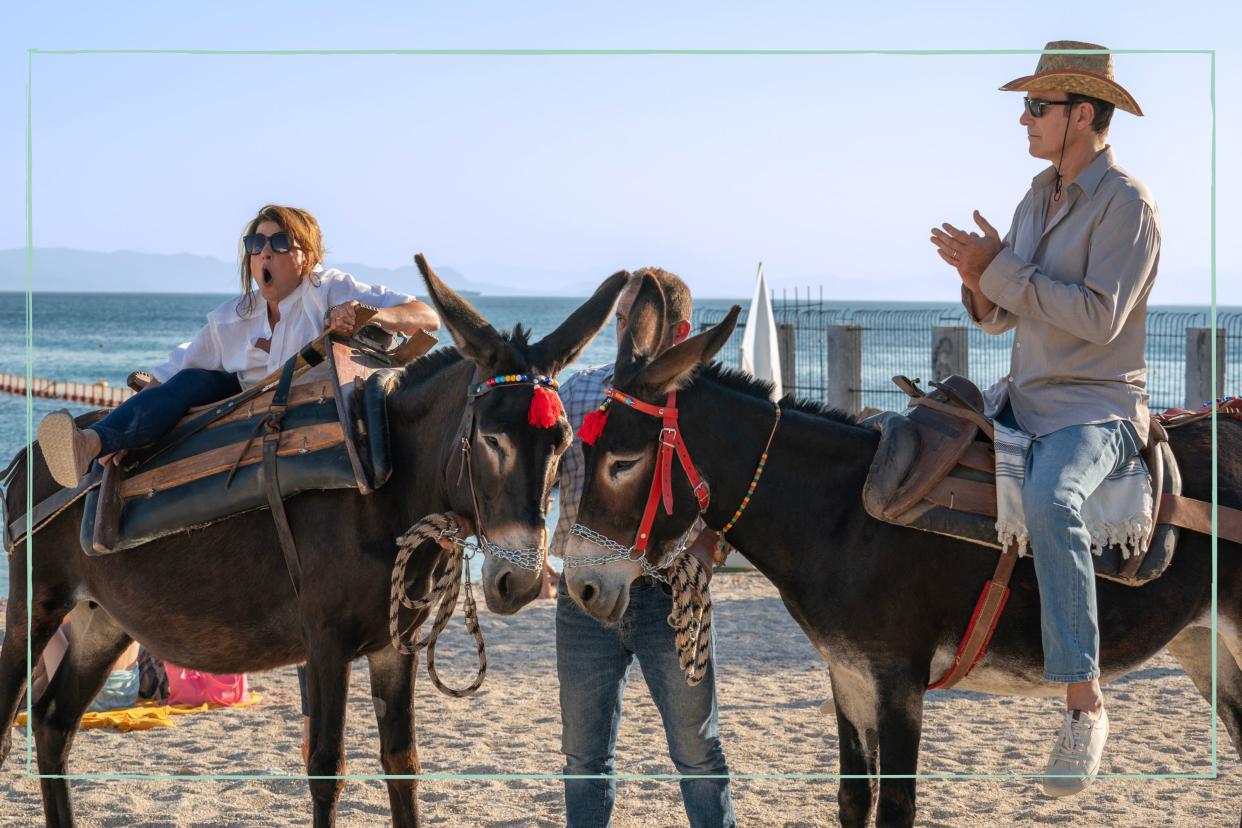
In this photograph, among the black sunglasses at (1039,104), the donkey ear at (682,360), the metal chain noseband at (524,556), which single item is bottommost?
the metal chain noseband at (524,556)

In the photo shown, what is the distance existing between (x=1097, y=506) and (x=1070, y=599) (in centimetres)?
34

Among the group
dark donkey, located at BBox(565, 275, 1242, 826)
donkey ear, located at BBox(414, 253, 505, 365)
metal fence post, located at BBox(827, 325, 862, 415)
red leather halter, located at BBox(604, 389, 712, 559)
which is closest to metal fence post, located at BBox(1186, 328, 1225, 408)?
metal fence post, located at BBox(827, 325, 862, 415)

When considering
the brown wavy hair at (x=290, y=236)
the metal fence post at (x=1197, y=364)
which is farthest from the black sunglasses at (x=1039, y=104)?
the metal fence post at (x=1197, y=364)

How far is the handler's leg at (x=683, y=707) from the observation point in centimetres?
377

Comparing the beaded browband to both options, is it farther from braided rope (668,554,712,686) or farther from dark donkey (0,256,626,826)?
braided rope (668,554,712,686)

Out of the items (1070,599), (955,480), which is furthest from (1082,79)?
(1070,599)

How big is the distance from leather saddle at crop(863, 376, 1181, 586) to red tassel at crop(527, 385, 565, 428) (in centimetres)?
103

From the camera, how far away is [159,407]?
14.7 feet

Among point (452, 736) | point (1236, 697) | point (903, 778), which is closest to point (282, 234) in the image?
point (903, 778)

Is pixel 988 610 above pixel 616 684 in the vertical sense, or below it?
above

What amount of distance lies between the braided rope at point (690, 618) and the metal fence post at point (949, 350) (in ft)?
27.9

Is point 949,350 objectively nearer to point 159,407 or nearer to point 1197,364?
point 1197,364

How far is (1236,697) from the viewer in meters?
4.32

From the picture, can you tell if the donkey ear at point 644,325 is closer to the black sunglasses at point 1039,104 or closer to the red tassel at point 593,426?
the red tassel at point 593,426
